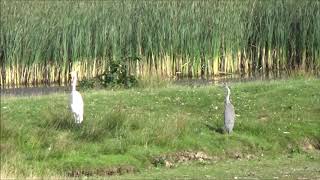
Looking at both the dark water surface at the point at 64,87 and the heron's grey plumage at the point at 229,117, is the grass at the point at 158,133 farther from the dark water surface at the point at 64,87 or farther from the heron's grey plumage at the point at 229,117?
the dark water surface at the point at 64,87

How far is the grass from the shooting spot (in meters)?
13.5

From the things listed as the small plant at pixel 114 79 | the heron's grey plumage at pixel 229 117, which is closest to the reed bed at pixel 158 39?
the small plant at pixel 114 79

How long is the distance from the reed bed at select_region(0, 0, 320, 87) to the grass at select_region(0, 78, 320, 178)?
5.59 m

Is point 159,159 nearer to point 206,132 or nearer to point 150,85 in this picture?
point 206,132

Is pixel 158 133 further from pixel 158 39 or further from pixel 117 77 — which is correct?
pixel 158 39

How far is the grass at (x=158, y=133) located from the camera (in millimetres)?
13547

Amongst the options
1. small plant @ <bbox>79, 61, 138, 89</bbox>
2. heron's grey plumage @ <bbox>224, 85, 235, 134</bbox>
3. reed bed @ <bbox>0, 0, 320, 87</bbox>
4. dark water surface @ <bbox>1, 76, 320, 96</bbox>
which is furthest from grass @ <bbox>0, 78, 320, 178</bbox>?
reed bed @ <bbox>0, 0, 320, 87</bbox>

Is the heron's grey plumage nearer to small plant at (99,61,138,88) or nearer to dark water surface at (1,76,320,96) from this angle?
small plant at (99,61,138,88)

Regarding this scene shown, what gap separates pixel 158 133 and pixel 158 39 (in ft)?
33.6

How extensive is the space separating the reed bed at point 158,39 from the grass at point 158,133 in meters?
5.59

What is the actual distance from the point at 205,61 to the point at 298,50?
340cm

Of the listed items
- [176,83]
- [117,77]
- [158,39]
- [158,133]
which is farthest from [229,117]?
[158,39]

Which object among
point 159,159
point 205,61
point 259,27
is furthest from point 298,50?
point 159,159

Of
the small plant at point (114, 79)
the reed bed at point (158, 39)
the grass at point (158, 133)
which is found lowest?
the grass at point (158, 133)
